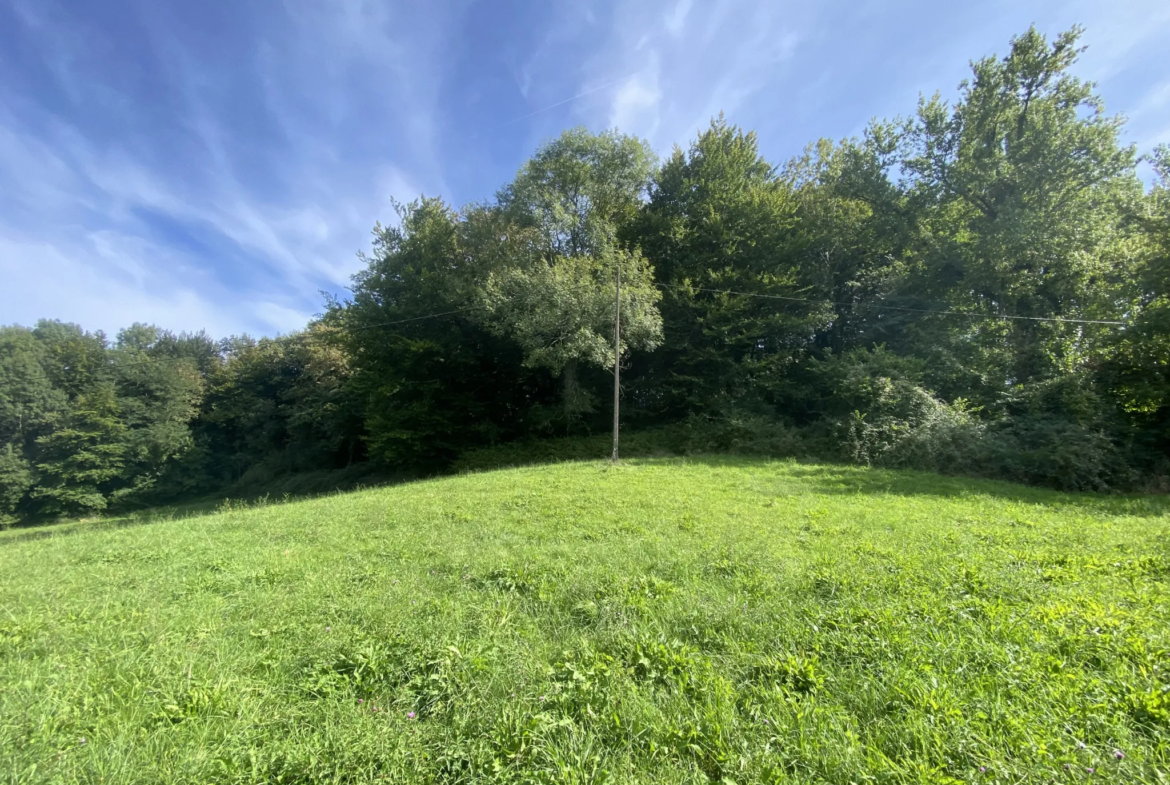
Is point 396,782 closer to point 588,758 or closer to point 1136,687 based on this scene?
point 588,758

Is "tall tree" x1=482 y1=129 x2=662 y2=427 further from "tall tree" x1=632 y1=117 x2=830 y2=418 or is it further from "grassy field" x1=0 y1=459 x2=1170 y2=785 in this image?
"grassy field" x1=0 y1=459 x2=1170 y2=785

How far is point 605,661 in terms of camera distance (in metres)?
3.01

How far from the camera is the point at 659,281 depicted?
2250cm

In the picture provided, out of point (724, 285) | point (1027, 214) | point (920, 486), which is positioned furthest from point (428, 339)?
point (1027, 214)

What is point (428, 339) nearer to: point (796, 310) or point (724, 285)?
point (724, 285)

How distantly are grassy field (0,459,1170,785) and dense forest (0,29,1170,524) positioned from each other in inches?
406

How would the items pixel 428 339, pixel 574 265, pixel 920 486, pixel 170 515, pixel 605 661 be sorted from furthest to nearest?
1. pixel 428 339
2. pixel 574 265
3. pixel 170 515
4. pixel 920 486
5. pixel 605 661

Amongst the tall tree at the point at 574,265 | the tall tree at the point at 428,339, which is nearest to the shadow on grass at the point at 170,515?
the tall tree at the point at 428,339

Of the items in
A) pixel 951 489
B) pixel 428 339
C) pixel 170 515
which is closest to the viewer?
pixel 951 489

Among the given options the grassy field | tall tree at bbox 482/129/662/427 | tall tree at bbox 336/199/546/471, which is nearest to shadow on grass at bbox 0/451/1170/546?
the grassy field

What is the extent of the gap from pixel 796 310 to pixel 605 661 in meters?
22.0

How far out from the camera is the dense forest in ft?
44.8

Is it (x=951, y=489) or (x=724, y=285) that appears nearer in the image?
(x=951, y=489)

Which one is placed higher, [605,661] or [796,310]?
[796,310]
